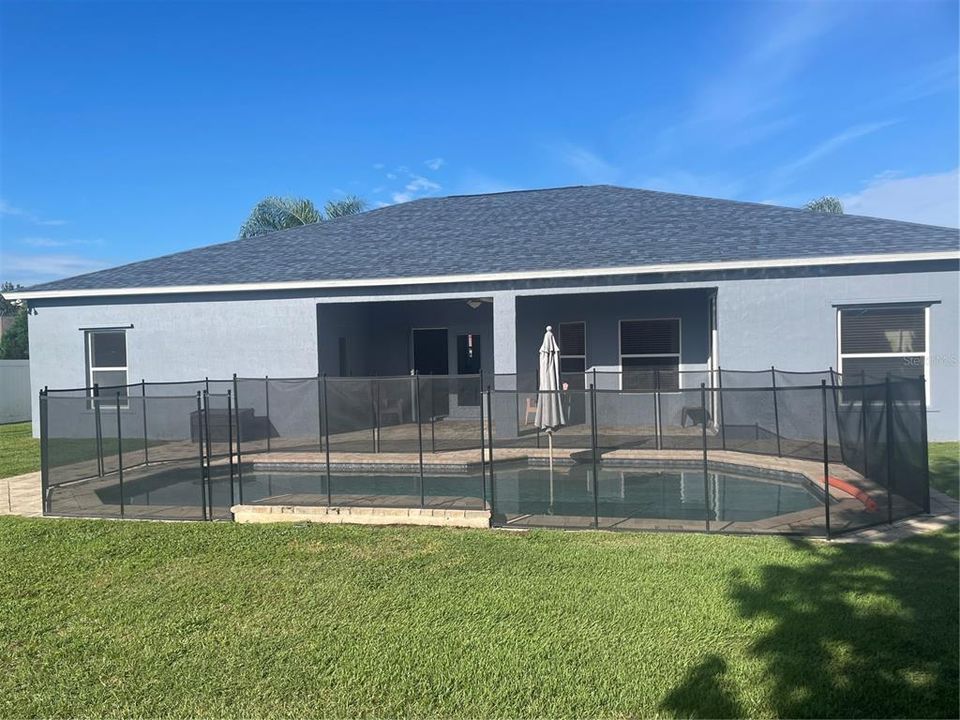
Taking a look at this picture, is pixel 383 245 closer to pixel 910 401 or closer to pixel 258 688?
pixel 910 401

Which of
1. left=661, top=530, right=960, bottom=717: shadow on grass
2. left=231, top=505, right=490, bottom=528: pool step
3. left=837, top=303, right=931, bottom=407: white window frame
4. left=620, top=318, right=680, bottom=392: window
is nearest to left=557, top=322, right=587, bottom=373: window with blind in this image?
left=620, top=318, right=680, bottom=392: window

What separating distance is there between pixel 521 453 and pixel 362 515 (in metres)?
5.15

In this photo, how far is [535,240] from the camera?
1717 cm

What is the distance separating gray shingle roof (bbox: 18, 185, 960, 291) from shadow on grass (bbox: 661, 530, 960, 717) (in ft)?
30.2

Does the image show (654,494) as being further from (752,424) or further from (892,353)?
(892,353)

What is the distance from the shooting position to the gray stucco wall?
44.3 feet

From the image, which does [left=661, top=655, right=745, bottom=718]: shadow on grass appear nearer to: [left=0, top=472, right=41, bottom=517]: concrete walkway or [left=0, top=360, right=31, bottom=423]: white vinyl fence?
[left=0, top=472, right=41, bottom=517]: concrete walkway

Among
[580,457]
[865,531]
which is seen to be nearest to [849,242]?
[580,457]

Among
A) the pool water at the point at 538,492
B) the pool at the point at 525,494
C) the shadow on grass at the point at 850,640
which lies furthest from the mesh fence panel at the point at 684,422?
the shadow on grass at the point at 850,640

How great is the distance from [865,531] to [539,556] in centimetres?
351

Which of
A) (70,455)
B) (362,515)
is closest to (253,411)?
(70,455)

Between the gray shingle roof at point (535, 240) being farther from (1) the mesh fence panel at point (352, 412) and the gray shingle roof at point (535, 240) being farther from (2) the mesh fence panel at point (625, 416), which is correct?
(1) the mesh fence panel at point (352, 412)

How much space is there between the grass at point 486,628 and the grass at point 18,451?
21.1 feet

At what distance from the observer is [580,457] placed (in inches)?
497
